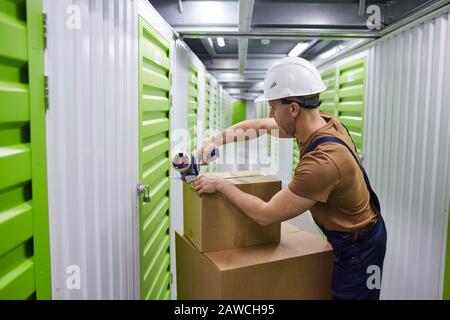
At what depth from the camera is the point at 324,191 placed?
204 cm

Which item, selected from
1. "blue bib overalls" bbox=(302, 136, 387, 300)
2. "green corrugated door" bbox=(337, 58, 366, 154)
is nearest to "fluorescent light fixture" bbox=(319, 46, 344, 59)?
"green corrugated door" bbox=(337, 58, 366, 154)

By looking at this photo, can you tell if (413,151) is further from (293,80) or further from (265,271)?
(265,271)

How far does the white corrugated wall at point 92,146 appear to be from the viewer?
1.55 metres

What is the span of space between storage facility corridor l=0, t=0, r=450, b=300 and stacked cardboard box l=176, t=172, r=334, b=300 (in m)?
0.01

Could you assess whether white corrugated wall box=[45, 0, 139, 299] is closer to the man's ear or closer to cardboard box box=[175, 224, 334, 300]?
cardboard box box=[175, 224, 334, 300]

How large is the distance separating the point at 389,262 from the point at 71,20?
387 cm

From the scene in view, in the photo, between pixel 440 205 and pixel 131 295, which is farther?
pixel 440 205

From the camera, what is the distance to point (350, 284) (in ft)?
7.36

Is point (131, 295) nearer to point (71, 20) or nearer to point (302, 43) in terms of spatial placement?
point (71, 20)

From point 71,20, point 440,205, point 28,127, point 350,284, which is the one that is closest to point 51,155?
point 28,127

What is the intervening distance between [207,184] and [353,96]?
11.6ft

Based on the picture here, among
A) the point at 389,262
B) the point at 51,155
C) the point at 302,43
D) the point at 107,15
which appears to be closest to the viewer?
the point at 51,155

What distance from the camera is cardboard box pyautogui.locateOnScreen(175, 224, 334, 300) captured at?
84.0 inches

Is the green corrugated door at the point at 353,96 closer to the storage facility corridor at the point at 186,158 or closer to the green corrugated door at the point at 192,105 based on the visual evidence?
the storage facility corridor at the point at 186,158
